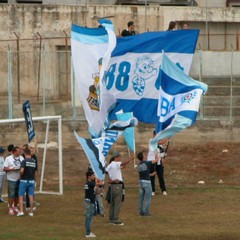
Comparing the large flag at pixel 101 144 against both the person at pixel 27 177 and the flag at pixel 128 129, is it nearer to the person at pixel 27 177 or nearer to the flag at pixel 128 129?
the flag at pixel 128 129

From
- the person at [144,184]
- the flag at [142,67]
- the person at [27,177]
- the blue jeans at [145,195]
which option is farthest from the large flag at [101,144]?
the person at [27,177]

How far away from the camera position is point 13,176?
3173cm

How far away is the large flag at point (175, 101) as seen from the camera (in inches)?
1081

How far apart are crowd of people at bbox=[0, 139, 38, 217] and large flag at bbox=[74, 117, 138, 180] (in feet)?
8.48

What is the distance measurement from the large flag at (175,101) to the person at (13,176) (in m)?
4.98

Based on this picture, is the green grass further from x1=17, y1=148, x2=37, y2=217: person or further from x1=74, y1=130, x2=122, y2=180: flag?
x1=74, y1=130, x2=122, y2=180: flag

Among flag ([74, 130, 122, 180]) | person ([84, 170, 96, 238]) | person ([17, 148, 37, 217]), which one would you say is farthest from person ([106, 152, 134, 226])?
person ([17, 148, 37, 217])

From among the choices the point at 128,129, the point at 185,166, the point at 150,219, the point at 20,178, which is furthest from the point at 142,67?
the point at 185,166

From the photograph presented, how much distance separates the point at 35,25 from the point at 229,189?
1626 centimetres

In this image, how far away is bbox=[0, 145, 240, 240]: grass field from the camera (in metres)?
28.0

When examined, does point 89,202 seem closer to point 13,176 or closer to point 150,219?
point 150,219

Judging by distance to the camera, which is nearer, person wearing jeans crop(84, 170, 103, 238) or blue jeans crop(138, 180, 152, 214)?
person wearing jeans crop(84, 170, 103, 238)

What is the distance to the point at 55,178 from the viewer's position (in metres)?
39.4

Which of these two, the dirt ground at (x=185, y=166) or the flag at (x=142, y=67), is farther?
the dirt ground at (x=185, y=166)
